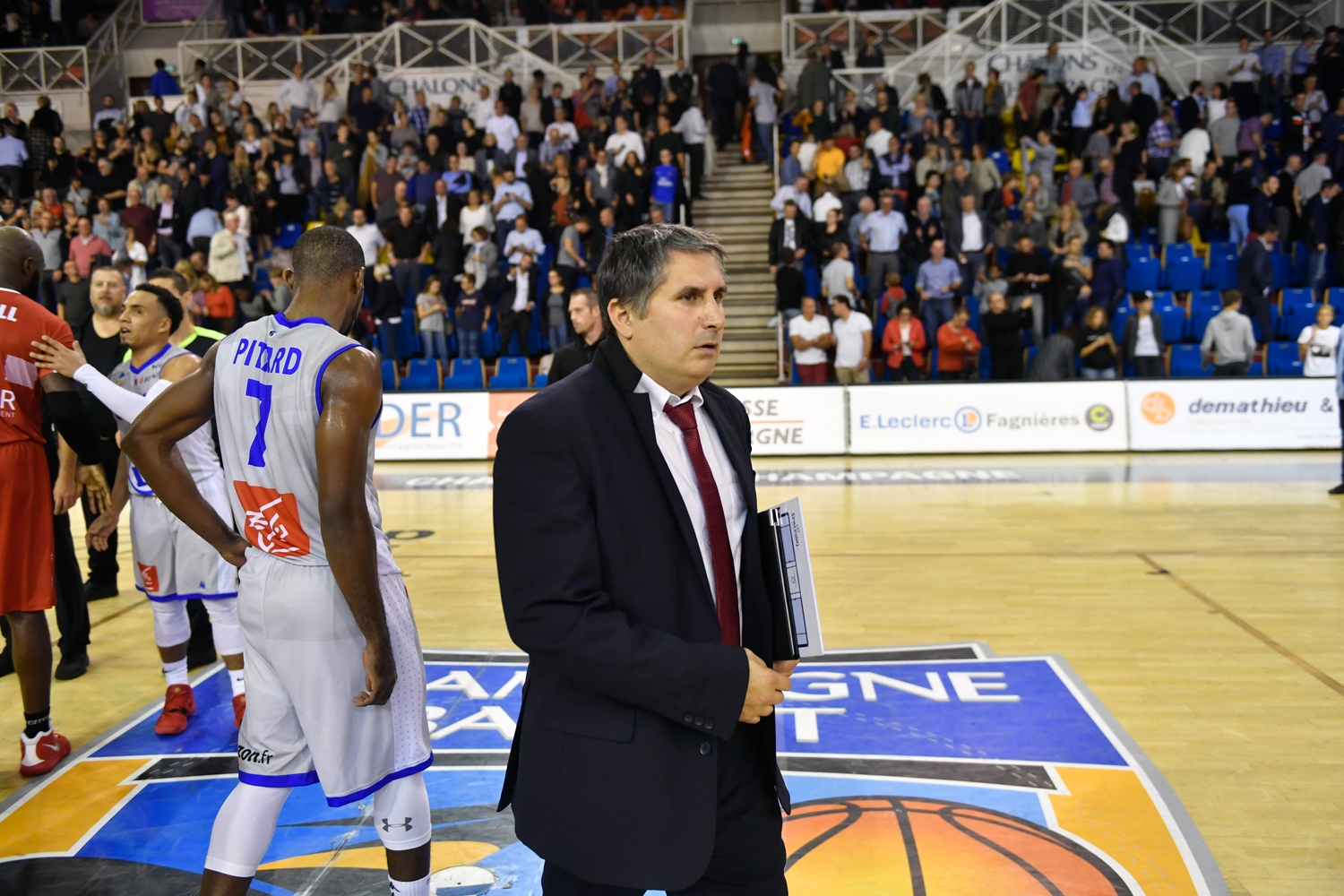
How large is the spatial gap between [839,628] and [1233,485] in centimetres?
651

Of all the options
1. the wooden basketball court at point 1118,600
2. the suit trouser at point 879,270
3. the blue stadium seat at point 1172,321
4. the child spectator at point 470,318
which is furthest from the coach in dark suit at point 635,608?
the blue stadium seat at point 1172,321

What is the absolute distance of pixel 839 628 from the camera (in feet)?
20.5

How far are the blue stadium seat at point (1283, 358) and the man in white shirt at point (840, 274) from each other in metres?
5.70

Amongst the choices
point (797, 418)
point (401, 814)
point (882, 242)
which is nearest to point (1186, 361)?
point (882, 242)

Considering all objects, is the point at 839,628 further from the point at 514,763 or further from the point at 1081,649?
the point at 514,763

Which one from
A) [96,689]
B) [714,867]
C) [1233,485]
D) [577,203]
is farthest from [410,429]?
[714,867]

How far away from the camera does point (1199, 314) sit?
1533 centimetres

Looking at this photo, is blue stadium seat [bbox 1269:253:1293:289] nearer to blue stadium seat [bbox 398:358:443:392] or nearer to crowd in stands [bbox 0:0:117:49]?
blue stadium seat [bbox 398:358:443:392]

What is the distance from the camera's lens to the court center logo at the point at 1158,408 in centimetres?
1310

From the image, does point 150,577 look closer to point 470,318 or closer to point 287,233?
point 470,318

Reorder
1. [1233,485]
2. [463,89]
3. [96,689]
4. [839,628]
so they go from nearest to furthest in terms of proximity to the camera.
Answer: [96,689] → [839,628] → [1233,485] → [463,89]

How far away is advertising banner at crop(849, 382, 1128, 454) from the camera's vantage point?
13117mm

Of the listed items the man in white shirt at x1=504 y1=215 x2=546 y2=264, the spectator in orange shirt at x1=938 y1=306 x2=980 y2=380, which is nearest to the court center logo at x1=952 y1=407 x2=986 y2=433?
the spectator in orange shirt at x1=938 y1=306 x2=980 y2=380

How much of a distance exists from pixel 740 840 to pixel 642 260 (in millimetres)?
1195
